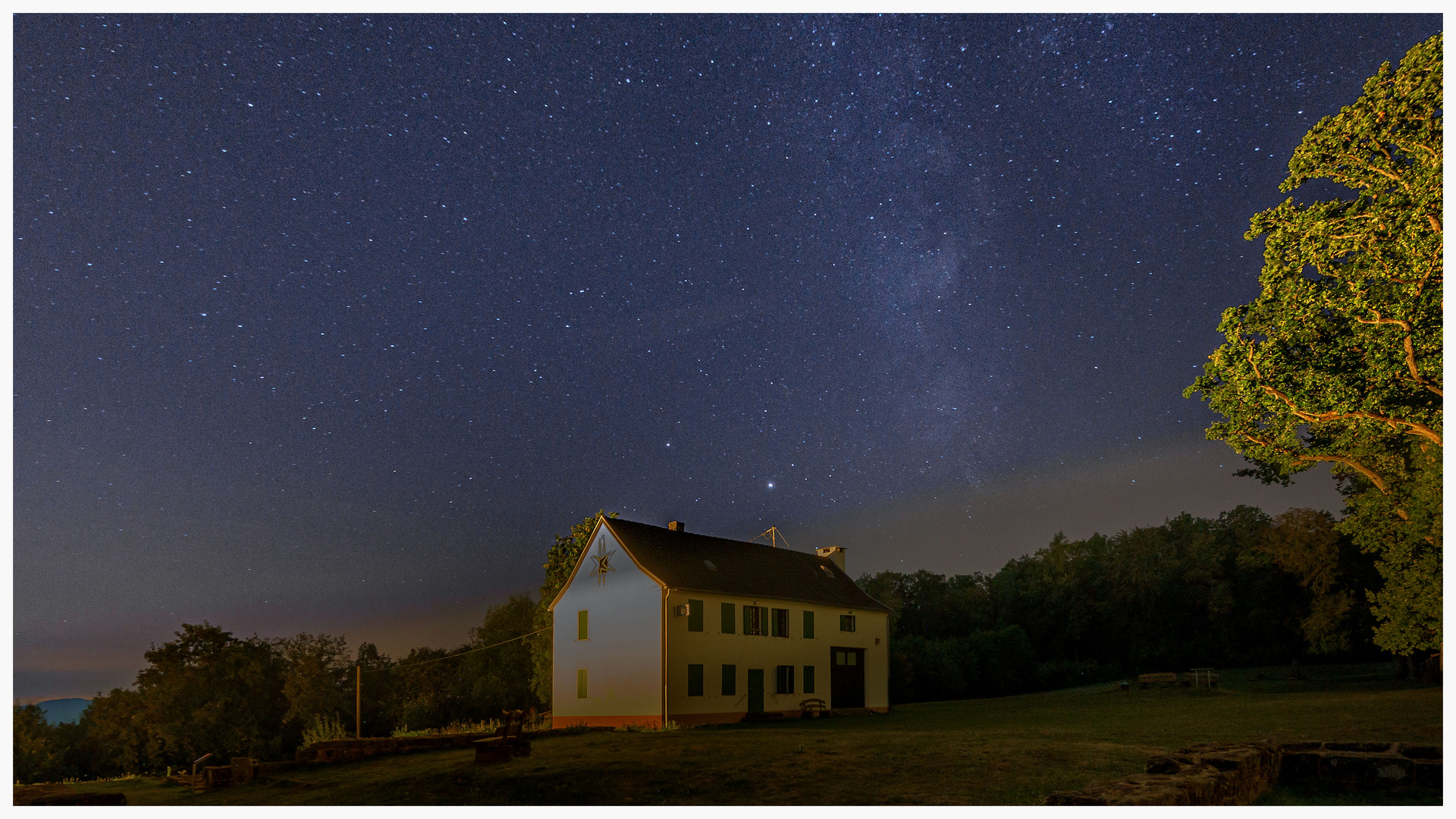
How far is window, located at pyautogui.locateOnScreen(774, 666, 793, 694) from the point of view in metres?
31.5

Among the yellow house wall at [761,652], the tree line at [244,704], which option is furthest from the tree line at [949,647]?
the yellow house wall at [761,652]

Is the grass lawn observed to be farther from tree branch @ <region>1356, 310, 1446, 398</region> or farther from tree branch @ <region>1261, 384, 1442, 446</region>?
tree branch @ <region>1356, 310, 1446, 398</region>

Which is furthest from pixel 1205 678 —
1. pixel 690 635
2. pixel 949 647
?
pixel 690 635

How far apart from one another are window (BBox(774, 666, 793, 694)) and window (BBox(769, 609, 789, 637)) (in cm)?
112

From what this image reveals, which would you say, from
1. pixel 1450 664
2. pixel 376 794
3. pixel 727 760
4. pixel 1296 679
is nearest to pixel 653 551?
pixel 727 760

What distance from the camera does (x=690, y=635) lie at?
28.6m

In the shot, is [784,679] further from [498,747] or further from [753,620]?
[498,747]

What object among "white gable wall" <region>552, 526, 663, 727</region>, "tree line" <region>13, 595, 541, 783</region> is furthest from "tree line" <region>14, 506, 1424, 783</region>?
"white gable wall" <region>552, 526, 663, 727</region>

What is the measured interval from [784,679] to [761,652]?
4.86 feet

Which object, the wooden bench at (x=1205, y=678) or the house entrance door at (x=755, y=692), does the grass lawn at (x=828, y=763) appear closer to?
the house entrance door at (x=755, y=692)
